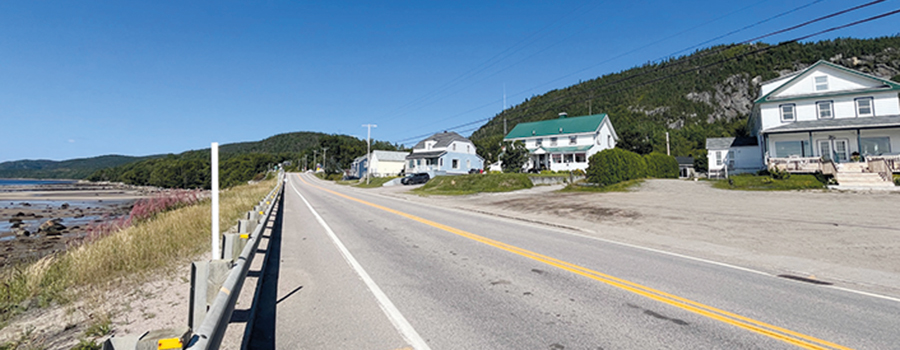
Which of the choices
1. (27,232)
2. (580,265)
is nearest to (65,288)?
(580,265)

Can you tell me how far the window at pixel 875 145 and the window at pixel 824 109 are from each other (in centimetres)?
279

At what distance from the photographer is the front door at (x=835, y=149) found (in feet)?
97.5

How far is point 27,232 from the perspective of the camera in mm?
19797

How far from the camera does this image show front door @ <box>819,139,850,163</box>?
29.7m

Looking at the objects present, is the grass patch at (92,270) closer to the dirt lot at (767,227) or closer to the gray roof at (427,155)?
the dirt lot at (767,227)

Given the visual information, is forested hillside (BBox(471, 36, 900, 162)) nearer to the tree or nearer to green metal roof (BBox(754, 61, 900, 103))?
the tree

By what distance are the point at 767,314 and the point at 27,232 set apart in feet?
97.4

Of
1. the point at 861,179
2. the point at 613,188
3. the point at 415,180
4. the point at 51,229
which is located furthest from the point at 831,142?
the point at 51,229

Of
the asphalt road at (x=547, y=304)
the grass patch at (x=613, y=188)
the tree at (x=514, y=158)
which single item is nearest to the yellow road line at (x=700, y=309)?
the asphalt road at (x=547, y=304)

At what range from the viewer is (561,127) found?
190 feet

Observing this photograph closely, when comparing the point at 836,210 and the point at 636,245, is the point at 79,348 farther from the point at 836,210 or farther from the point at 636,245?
the point at 836,210

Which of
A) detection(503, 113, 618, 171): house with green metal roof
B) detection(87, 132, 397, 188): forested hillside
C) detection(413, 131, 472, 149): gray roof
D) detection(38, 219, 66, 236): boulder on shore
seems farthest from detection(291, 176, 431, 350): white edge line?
detection(87, 132, 397, 188): forested hillside

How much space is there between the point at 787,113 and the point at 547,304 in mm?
38552

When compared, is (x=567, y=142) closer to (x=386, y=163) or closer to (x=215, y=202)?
(x=386, y=163)
